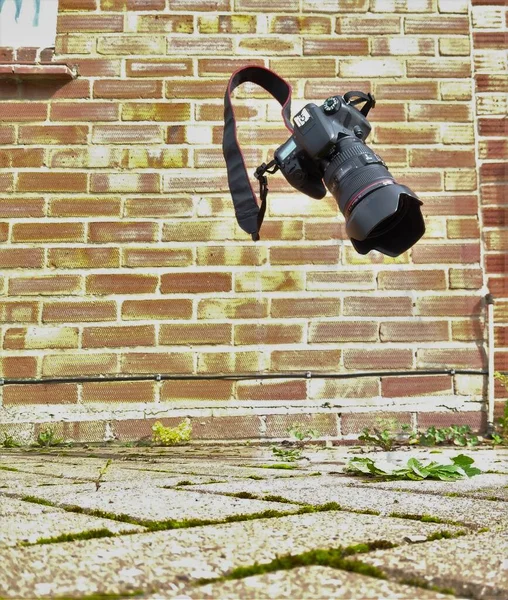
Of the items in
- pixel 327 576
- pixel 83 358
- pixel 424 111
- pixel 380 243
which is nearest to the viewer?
pixel 327 576

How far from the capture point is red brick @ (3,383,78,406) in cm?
311

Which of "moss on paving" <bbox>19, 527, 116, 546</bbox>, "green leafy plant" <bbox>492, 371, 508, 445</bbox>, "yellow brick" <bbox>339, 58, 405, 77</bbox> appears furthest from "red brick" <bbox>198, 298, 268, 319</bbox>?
"moss on paving" <bbox>19, 527, 116, 546</bbox>

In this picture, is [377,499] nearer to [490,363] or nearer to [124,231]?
[490,363]

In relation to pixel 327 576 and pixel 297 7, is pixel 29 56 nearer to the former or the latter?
pixel 297 7

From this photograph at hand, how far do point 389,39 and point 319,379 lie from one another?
1.62m

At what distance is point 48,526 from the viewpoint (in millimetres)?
885

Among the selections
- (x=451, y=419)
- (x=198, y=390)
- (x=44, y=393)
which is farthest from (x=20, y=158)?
(x=451, y=419)

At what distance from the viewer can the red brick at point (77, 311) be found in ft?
10.4

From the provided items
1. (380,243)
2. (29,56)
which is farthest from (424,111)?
(29,56)

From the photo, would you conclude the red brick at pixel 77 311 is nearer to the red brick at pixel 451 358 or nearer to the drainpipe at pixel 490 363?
the red brick at pixel 451 358

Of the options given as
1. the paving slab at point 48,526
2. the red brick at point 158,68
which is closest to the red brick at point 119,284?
the red brick at point 158,68

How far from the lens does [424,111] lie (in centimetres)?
335

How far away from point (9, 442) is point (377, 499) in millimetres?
2218

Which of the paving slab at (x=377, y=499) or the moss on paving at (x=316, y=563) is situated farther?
the paving slab at (x=377, y=499)
